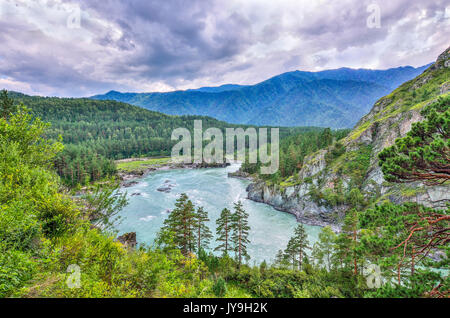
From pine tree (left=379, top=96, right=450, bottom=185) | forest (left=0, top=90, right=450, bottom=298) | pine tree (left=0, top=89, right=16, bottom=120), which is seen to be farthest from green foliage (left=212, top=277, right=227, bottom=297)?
pine tree (left=0, top=89, right=16, bottom=120)

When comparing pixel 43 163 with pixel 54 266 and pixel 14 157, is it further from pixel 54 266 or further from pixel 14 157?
pixel 54 266

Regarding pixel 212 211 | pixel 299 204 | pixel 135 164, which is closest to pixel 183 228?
pixel 212 211

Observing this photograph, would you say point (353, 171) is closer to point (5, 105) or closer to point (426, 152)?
point (426, 152)

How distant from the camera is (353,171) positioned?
41.2 metres

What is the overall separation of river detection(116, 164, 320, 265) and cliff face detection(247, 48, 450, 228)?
336cm

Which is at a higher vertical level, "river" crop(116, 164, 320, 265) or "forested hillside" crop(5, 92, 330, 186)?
"forested hillside" crop(5, 92, 330, 186)

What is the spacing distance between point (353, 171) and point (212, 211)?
30903 mm

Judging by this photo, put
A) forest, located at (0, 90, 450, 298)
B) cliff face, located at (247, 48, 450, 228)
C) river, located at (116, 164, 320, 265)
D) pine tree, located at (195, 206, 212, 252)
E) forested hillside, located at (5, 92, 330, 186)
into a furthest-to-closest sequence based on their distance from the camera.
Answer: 1. forested hillside, located at (5, 92, 330, 186)
2. cliff face, located at (247, 48, 450, 228)
3. river, located at (116, 164, 320, 265)
4. pine tree, located at (195, 206, 212, 252)
5. forest, located at (0, 90, 450, 298)

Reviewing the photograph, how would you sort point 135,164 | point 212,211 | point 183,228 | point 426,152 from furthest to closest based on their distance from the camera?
point 135,164, point 212,211, point 183,228, point 426,152

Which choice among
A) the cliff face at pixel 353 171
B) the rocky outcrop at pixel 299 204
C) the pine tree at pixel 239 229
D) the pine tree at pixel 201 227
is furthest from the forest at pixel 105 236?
the rocky outcrop at pixel 299 204

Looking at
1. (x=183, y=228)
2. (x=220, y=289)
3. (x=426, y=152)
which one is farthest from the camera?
(x=183, y=228)

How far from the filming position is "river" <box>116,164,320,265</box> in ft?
103

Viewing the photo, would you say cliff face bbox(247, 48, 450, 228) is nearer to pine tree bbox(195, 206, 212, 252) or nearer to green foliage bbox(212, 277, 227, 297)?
pine tree bbox(195, 206, 212, 252)

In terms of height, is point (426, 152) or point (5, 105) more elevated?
point (5, 105)
